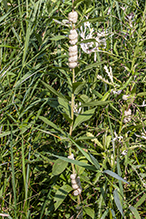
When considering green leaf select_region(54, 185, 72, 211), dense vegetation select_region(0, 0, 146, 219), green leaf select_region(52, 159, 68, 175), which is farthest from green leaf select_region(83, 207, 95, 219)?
green leaf select_region(52, 159, 68, 175)

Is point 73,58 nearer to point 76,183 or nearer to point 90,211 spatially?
point 76,183

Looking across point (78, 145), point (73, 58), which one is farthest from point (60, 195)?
point (73, 58)

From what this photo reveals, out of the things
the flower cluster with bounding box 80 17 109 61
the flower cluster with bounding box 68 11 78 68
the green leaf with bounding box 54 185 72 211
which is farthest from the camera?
the flower cluster with bounding box 80 17 109 61

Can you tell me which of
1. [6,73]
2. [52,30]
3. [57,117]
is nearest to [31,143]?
[57,117]

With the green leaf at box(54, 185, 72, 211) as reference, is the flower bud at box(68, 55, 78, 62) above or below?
above

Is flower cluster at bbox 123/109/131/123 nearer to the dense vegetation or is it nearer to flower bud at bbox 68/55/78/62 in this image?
the dense vegetation

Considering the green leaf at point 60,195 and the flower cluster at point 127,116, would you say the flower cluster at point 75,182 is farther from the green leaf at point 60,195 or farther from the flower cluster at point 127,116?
the flower cluster at point 127,116

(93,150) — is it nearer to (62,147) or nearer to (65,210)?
(62,147)

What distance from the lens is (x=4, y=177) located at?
1452 millimetres

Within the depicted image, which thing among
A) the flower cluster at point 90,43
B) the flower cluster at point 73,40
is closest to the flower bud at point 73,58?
the flower cluster at point 73,40

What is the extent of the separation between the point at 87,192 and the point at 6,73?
3.24ft

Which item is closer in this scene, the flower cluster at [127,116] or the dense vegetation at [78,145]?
the dense vegetation at [78,145]

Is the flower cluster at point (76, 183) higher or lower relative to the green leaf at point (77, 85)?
lower

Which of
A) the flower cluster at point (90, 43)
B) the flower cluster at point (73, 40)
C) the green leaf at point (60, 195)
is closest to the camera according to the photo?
the flower cluster at point (73, 40)
